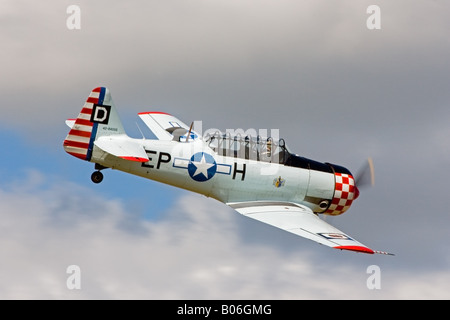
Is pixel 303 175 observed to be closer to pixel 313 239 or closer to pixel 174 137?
pixel 313 239

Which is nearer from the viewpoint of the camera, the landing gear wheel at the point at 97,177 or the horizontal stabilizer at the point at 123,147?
the horizontal stabilizer at the point at 123,147

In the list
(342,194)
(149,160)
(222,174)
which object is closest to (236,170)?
(222,174)

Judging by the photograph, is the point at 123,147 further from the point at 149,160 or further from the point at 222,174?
the point at 222,174

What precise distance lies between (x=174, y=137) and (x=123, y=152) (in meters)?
4.36

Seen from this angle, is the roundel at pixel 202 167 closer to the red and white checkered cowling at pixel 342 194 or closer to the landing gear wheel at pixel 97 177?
the landing gear wheel at pixel 97 177

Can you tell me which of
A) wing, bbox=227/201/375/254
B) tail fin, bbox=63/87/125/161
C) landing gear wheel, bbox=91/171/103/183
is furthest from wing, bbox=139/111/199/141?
tail fin, bbox=63/87/125/161

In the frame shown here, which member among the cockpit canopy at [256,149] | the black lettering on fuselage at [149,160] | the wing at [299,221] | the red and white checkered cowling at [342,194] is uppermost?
the cockpit canopy at [256,149]

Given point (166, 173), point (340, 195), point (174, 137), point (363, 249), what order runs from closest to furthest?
point (363, 249), point (166, 173), point (340, 195), point (174, 137)

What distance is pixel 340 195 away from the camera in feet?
70.0

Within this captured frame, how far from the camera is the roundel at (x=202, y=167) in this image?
19.8 m

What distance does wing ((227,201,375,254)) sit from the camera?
18.5 meters

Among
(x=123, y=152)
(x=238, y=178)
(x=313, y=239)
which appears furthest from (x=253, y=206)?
(x=123, y=152)

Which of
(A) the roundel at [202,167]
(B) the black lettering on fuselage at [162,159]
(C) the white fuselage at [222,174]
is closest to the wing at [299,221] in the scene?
(C) the white fuselage at [222,174]

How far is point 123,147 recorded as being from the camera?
18.9 meters
